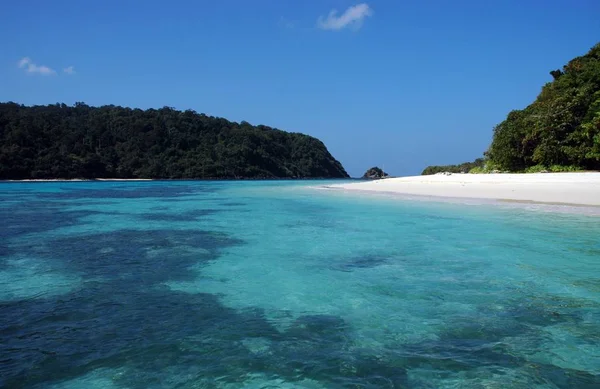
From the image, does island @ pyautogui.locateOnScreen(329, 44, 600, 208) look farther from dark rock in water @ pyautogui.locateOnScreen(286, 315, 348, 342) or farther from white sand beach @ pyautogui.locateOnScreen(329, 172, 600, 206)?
dark rock in water @ pyautogui.locateOnScreen(286, 315, 348, 342)

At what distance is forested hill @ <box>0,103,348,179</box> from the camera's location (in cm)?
7338

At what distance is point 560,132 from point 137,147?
84.5m

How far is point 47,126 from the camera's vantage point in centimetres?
8231

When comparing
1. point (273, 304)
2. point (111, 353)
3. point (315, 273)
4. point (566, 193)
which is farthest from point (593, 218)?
point (111, 353)

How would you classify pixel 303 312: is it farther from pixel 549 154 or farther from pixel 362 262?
pixel 549 154

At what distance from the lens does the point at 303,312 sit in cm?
464

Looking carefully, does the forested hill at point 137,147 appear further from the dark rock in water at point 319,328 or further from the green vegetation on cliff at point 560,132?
the dark rock in water at point 319,328

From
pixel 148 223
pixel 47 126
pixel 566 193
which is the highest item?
pixel 47 126

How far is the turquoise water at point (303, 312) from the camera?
3.18 metres

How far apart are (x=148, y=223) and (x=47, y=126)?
277 ft

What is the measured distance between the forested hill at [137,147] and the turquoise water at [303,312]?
7524cm

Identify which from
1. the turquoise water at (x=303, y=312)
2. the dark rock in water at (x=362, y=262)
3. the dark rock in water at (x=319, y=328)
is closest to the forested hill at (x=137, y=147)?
the turquoise water at (x=303, y=312)

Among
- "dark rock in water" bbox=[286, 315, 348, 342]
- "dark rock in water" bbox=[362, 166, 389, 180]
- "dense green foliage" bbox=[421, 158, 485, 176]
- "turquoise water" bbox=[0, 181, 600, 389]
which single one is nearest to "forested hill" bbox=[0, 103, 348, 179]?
"dark rock in water" bbox=[362, 166, 389, 180]

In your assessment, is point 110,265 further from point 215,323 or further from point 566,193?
point 566,193
